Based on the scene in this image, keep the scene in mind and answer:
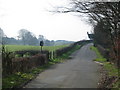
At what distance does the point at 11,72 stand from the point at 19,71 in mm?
1788

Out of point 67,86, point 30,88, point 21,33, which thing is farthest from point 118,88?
point 21,33

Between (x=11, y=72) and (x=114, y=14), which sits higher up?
(x=114, y=14)

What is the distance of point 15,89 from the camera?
1137 centimetres

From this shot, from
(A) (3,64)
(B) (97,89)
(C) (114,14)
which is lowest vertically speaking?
(B) (97,89)

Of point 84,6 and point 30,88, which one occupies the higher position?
point 84,6

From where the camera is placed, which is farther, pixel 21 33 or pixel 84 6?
pixel 21 33

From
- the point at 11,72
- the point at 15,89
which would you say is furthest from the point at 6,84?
the point at 11,72

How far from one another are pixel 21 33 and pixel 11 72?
109 meters

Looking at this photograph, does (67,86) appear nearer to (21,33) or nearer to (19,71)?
(19,71)

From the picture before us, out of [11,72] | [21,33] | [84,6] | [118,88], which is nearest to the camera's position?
[118,88]

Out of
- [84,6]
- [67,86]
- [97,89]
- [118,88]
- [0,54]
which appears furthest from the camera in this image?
[84,6]

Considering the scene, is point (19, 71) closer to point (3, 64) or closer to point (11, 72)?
point (11, 72)

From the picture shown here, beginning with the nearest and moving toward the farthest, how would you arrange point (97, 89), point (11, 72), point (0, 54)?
point (97, 89) < point (0, 54) < point (11, 72)

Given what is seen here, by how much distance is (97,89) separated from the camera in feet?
38.9
